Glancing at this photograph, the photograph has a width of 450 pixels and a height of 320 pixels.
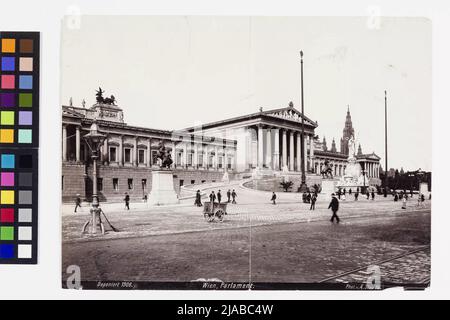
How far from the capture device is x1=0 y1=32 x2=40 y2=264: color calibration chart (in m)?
6.71

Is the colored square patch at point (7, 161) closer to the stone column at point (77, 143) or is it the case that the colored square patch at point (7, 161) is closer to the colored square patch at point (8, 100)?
the colored square patch at point (8, 100)

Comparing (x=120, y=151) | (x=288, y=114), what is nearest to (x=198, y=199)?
(x=120, y=151)

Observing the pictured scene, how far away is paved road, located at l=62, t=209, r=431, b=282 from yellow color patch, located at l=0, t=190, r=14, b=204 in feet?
3.16

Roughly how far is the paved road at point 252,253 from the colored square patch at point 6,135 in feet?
5.30

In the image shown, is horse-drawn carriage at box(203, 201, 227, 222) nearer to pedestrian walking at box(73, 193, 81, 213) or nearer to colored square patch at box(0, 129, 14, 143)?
pedestrian walking at box(73, 193, 81, 213)

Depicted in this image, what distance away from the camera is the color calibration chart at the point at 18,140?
6.71 metres

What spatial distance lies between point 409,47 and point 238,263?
3849 millimetres

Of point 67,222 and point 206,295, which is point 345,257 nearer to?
point 206,295

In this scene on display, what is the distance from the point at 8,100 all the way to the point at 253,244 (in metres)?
3.85

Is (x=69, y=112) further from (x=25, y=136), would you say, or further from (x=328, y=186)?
(x=328, y=186)

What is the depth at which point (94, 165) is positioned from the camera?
22.7 feet

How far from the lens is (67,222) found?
6.97m

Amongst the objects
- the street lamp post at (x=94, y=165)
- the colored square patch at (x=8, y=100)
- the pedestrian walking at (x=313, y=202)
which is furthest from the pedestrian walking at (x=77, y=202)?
the pedestrian walking at (x=313, y=202)
